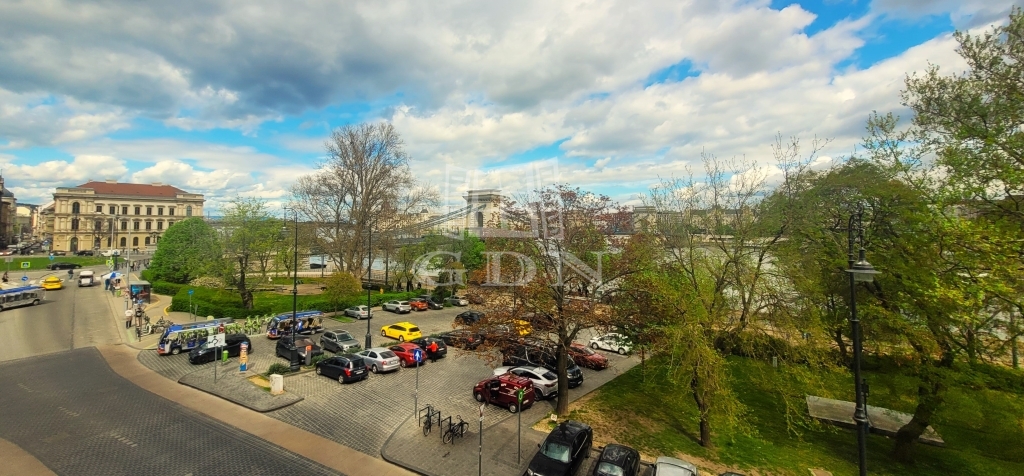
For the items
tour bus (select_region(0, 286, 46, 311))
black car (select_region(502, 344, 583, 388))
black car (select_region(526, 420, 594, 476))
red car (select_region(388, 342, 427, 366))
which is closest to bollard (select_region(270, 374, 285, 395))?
red car (select_region(388, 342, 427, 366))

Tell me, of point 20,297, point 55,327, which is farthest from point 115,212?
point 55,327

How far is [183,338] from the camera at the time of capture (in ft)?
79.4

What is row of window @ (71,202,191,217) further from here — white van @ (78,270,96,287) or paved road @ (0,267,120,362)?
paved road @ (0,267,120,362)

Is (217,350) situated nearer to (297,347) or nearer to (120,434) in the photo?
(297,347)

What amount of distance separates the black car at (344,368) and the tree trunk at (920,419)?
2132 centimetres

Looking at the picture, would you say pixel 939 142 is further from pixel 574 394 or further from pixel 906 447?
pixel 574 394

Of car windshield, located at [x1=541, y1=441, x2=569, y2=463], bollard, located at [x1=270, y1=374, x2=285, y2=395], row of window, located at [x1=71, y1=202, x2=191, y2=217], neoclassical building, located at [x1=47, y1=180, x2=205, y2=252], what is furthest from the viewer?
row of window, located at [x1=71, y1=202, x2=191, y2=217]

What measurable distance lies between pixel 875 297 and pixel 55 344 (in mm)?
40067

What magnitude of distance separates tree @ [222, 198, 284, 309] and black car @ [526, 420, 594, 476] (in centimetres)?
3103

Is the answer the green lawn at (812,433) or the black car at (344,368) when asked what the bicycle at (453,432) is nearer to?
the green lawn at (812,433)

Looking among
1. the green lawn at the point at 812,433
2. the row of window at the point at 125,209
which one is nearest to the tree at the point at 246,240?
the green lawn at the point at 812,433

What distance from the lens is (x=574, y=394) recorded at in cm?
2022

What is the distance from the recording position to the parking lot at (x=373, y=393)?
50.4ft

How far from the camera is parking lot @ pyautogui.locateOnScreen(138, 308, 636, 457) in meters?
→ 15.4
